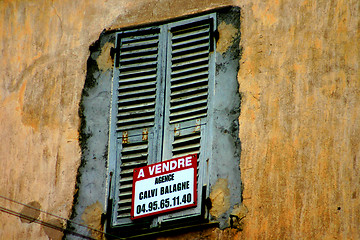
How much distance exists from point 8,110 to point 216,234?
276 centimetres

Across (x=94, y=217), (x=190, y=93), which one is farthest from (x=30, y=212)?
(x=190, y=93)

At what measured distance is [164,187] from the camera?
7.21 meters

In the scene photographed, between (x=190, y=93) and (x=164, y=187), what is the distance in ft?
3.02

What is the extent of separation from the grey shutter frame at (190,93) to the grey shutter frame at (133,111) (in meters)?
0.12

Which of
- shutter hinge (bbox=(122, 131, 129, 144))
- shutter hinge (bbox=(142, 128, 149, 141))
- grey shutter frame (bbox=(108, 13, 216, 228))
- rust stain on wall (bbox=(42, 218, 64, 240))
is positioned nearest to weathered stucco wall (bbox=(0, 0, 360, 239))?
rust stain on wall (bbox=(42, 218, 64, 240))

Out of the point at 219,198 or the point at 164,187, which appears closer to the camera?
the point at 219,198

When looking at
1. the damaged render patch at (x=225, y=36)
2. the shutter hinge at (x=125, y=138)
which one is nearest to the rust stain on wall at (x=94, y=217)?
the shutter hinge at (x=125, y=138)

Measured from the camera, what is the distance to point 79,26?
27.1 feet

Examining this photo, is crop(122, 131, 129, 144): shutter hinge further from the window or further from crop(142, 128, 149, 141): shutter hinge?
crop(142, 128, 149, 141): shutter hinge

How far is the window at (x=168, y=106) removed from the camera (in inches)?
283

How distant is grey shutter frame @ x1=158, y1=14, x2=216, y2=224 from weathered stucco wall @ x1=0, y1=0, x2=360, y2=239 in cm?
26

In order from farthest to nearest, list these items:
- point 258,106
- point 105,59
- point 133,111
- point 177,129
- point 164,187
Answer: point 105,59, point 133,111, point 177,129, point 164,187, point 258,106

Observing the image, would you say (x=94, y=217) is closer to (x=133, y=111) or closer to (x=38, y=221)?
(x=38, y=221)

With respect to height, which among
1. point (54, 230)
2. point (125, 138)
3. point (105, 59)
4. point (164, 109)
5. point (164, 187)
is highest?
point (105, 59)
